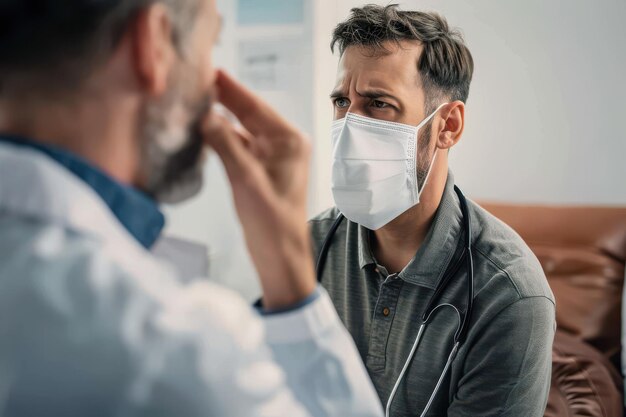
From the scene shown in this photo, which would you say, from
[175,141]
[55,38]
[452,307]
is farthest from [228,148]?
[452,307]

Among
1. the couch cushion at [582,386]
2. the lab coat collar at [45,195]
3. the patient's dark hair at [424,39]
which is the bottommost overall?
the couch cushion at [582,386]

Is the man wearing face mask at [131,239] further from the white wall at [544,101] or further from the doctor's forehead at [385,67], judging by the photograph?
the white wall at [544,101]

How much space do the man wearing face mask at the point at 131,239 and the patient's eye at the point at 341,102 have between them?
0.76 meters

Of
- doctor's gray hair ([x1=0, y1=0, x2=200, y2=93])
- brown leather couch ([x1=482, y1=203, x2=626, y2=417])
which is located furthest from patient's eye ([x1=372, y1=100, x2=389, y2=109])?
brown leather couch ([x1=482, y1=203, x2=626, y2=417])

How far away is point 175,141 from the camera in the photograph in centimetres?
58

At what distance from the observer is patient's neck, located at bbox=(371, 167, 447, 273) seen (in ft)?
4.38

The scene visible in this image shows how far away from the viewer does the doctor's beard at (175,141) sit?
548 mm

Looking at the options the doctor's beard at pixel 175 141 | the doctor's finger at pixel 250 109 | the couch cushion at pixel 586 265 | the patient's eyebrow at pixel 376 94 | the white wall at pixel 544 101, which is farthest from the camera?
the white wall at pixel 544 101

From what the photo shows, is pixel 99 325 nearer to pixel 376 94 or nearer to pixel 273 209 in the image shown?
pixel 273 209

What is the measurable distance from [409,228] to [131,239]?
3.00ft

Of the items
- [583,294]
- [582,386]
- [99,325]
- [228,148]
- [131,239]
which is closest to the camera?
[99,325]

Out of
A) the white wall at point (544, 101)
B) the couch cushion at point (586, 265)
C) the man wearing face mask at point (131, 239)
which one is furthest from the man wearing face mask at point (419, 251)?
the white wall at point (544, 101)

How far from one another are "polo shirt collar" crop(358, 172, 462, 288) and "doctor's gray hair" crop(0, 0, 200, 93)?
0.86 meters

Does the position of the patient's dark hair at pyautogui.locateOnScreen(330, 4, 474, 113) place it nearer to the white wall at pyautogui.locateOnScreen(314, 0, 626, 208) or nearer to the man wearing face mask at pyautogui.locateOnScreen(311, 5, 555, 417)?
the man wearing face mask at pyautogui.locateOnScreen(311, 5, 555, 417)
